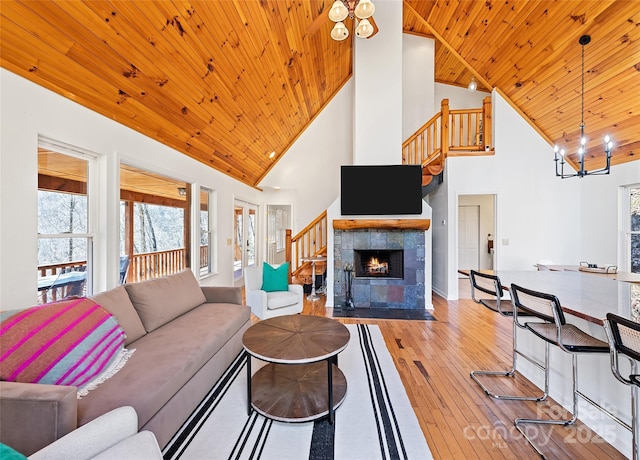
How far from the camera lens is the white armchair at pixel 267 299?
3.34 metres

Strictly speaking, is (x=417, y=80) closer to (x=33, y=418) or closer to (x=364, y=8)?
(x=364, y=8)

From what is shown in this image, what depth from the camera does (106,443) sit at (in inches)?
38.6

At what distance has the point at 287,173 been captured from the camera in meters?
6.53

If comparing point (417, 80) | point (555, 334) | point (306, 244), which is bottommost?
point (555, 334)

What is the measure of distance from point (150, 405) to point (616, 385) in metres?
2.77

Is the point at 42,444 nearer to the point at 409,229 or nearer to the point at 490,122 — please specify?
the point at 409,229

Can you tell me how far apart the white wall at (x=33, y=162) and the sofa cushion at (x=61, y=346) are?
0.43 meters

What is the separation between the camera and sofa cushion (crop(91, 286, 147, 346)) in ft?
6.28

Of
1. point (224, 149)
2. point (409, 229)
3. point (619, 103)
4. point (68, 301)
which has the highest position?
point (619, 103)

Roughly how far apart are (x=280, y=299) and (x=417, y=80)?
581 cm

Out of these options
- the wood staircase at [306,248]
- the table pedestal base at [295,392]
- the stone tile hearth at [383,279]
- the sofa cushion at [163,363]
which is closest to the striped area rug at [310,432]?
the table pedestal base at [295,392]

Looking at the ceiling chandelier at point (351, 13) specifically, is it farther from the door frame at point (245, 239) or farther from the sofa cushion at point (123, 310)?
the door frame at point (245, 239)

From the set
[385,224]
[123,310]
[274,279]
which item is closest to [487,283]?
[385,224]

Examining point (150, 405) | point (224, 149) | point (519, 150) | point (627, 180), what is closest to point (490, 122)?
point (519, 150)
